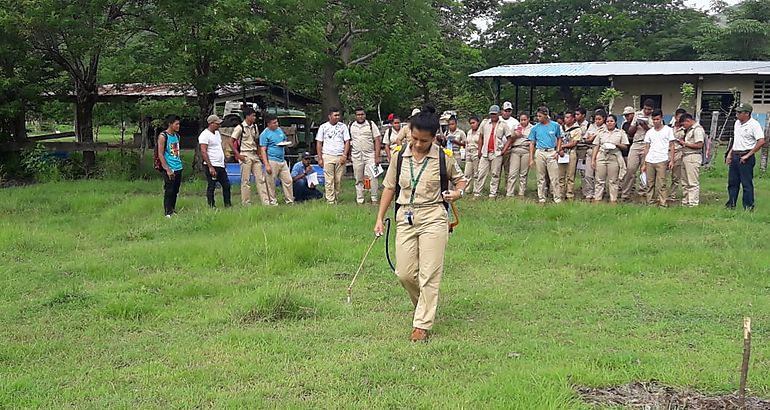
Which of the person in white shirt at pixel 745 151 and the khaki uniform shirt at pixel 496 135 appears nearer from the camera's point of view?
the person in white shirt at pixel 745 151

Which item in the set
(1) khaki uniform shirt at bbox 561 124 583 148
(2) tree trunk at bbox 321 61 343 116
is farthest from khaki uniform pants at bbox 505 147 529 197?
(2) tree trunk at bbox 321 61 343 116

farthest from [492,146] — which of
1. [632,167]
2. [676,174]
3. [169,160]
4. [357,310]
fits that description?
[357,310]

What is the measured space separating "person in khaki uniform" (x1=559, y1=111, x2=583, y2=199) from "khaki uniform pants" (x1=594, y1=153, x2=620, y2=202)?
478 mm

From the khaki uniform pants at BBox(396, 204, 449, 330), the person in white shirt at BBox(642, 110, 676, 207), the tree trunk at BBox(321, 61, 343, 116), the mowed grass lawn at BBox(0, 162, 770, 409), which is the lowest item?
the mowed grass lawn at BBox(0, 162, 770, 409)

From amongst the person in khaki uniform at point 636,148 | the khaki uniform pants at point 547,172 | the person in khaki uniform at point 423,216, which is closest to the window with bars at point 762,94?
the person in khaki uniform at point 636,148

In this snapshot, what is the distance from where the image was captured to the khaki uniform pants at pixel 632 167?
12383mm

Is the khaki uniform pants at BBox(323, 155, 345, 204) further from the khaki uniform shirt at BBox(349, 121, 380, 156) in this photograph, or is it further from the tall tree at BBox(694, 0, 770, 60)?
the tall tree at BBox(694, 0, 770, 60)

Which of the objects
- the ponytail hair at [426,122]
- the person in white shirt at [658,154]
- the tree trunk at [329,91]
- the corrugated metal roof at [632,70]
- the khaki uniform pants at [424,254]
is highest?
the corrugated metal roof at [632,70]

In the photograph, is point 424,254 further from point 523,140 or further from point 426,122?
point 523,140

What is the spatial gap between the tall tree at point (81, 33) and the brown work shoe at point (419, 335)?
474 inches

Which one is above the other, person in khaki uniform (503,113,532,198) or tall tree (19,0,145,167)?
tall tree (19,0,145,167)

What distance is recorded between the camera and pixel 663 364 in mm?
5078

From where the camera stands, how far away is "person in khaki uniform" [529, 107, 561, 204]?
491 inches

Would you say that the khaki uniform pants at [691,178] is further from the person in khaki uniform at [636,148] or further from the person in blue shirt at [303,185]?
the person in blue shirt at [303,185]
